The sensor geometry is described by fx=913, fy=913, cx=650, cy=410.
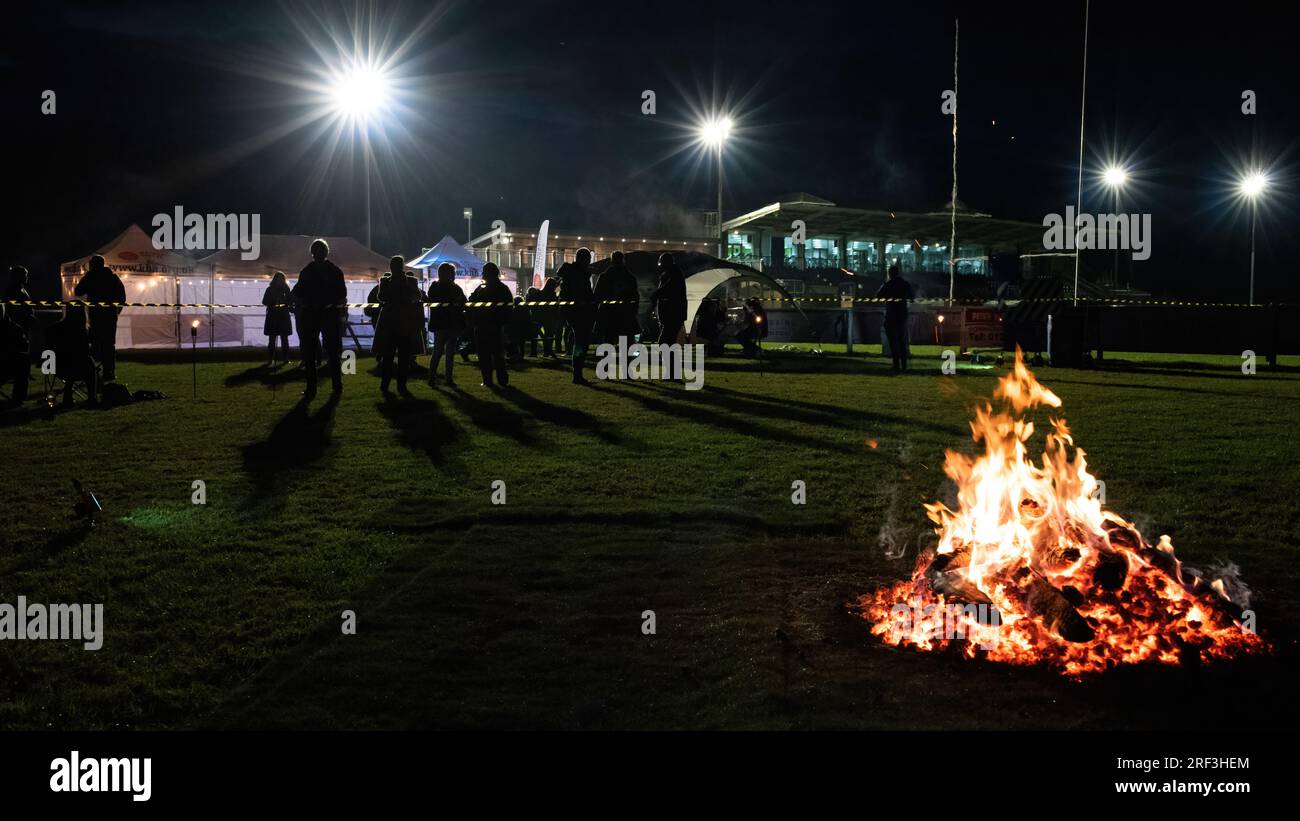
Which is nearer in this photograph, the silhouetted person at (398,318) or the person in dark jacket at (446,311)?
the silhouetted person at (398,318)

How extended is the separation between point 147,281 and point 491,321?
18.8m

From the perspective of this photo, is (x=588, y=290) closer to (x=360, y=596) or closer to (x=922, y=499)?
(x=922, y=499)

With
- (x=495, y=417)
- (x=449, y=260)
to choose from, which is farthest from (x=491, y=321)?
(x=449, y=260)

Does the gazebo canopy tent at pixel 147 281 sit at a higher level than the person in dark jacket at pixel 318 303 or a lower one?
higher

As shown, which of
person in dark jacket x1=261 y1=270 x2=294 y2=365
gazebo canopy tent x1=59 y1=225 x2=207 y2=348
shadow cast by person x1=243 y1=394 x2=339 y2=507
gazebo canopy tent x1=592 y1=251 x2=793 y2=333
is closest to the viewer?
shadow cast by person x1=243 y1=394 x2=339 y2=507

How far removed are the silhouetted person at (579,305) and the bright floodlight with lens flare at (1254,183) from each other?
34.2 m

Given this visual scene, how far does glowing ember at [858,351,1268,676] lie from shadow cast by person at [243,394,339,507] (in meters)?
4.99

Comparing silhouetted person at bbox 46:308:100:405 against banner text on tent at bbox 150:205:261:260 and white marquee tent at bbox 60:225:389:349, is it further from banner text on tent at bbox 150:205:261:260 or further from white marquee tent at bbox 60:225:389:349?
white marquee tent at bbox 60:225:389:349

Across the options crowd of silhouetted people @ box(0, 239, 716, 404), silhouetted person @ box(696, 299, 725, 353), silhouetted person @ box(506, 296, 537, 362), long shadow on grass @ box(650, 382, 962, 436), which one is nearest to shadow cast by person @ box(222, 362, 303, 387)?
crowd of silhouetted people @ box(0, 239, 716, 404)

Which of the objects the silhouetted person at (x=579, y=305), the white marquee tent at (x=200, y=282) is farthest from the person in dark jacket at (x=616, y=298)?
the white marquee tent at (x=200, y=282)

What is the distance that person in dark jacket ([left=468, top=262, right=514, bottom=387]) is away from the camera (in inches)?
589

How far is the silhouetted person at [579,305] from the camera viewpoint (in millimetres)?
15719

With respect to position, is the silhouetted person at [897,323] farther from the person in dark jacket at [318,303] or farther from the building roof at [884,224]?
the building roof at [884,224]

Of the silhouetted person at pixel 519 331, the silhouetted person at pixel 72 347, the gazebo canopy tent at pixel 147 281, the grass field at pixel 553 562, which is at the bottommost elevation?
the grass field at pixel 553 562
